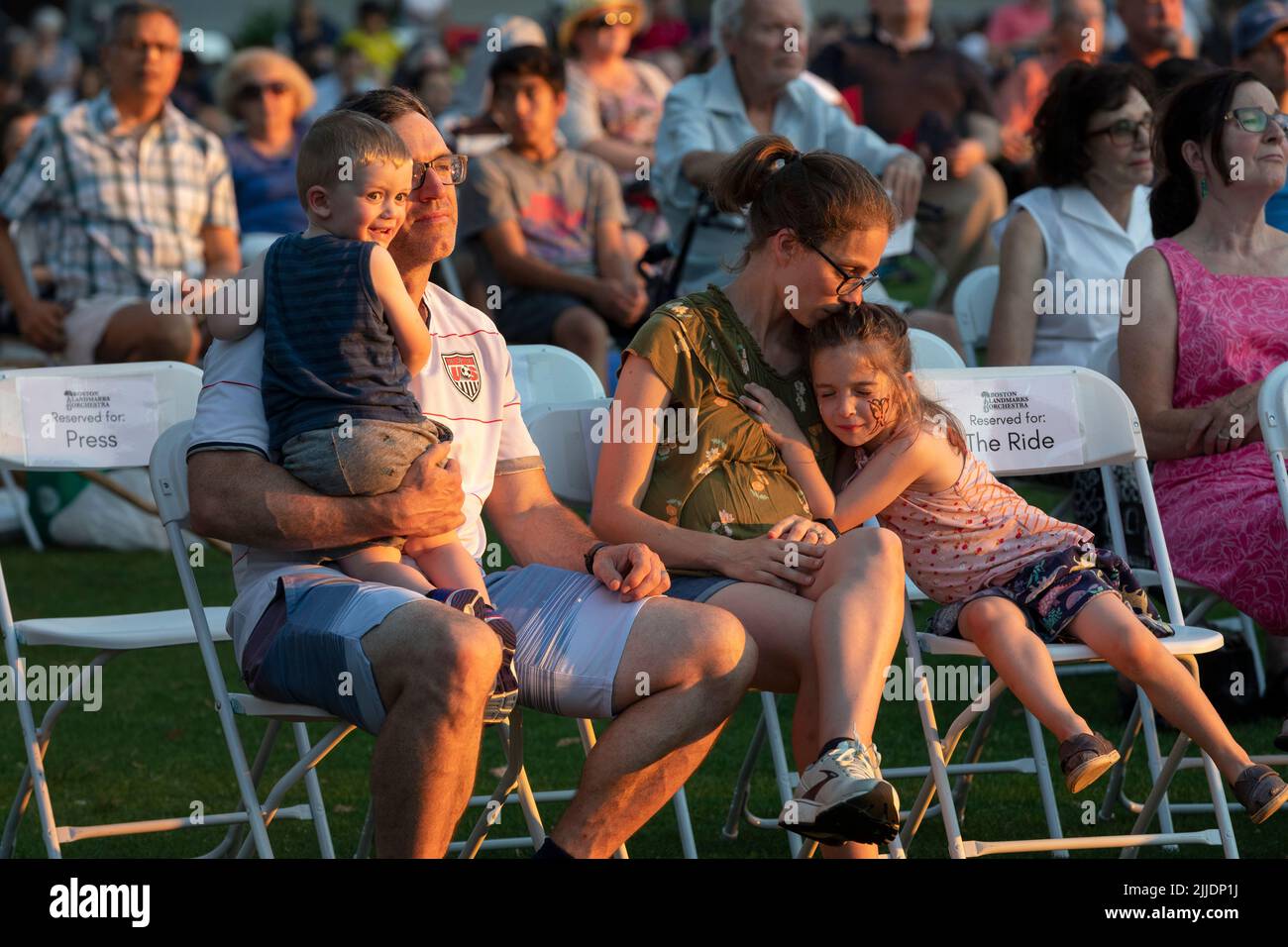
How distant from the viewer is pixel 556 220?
7359mm

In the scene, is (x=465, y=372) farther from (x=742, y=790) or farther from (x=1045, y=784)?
(x=1045, y=784)

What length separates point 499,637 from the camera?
323 cm

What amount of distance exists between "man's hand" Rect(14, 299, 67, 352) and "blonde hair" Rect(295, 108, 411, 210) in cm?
394

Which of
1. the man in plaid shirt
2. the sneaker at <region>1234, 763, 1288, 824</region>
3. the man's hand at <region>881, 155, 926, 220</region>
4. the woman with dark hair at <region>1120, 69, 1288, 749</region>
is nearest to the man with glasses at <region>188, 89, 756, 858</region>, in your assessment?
the sneaker at <region>1234, 763, 1288, 824</region>

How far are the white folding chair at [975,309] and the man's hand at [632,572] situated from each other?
237cm

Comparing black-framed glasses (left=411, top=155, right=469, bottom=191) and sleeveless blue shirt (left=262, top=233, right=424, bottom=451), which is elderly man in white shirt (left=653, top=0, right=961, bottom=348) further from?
sleeveless blue shirt (left=262, top=233, right=424, bottom=451)

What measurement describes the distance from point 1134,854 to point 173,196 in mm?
4772

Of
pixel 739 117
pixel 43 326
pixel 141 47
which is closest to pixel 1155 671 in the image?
pixel 739 117

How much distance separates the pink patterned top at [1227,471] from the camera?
4312 mm

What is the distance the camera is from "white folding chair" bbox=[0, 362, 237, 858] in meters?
3.72

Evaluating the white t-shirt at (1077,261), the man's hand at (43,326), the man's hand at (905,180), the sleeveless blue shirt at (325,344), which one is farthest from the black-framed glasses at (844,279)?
the man's hand at (43,326)

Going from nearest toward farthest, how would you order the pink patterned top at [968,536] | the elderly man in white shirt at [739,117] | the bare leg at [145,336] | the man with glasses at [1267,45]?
the pink patterned top at [968,536], the elderly man in white shirt at [739,117], the bare leg at [145,336], the man with glasses at [1267,45]

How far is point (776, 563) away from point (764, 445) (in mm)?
342

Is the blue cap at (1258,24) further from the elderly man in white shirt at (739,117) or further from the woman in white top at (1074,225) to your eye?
the woman in white top at (1074,225)
